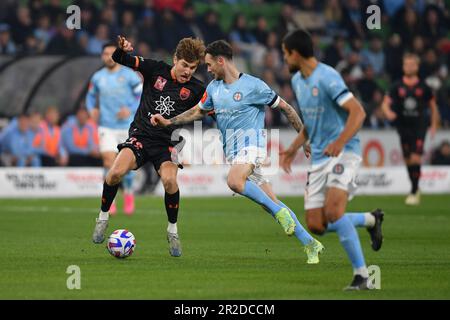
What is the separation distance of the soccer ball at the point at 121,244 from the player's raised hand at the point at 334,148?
3.17 meters

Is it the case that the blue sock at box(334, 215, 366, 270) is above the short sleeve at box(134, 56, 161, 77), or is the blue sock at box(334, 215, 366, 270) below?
below

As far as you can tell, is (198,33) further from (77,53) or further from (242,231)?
(242,231)

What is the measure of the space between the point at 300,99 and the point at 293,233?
198 cm

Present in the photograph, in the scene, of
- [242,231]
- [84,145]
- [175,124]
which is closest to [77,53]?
[84,145]

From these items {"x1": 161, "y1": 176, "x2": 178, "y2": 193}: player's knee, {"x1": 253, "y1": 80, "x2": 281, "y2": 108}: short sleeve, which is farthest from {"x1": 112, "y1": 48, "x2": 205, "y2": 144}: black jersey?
{"x1": 253, "y1": 80, "x2": 281, "y2": 108}: short sleeve

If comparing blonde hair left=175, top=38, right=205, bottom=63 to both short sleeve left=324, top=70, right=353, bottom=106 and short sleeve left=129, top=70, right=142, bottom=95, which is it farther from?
short sleeve left=129, top=70, right=142, bottom=95

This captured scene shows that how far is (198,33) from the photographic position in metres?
26.5

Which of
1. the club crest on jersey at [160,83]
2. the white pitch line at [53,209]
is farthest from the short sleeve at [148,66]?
the white pitch line at [53,209]

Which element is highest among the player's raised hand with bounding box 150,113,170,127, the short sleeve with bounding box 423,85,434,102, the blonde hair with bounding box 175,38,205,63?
the short sleeve with bounding box 423,85,434,102

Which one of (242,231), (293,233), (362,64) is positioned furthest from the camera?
(362,64)

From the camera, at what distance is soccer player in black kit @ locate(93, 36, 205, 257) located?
39.2ft

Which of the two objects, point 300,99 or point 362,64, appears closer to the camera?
point 300,99

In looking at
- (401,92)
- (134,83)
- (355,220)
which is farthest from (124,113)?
(355,220)

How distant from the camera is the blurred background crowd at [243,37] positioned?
23.4 metres
